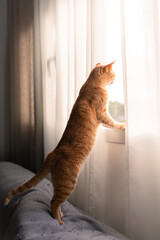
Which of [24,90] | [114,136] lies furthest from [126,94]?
[24,90]

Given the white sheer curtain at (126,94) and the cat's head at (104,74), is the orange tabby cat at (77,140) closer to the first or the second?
the cat's head at (104,74)

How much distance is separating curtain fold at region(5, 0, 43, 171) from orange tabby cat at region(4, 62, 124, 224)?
1300 millimetres

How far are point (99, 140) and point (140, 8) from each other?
73cm

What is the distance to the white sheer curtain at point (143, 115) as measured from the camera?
107 centimetres

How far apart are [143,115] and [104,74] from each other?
315mm

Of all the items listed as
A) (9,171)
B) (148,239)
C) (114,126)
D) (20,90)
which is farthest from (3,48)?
(148,239)

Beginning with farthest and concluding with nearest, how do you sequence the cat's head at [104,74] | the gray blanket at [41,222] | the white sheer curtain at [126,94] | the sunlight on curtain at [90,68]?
the sunlight on curtain at [90,68] → the cat's head at [104,74] → the white sheer curtain at [126,94] → the gray blanket at [41,222]

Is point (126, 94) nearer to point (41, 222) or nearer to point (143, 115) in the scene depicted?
point (143, 115)

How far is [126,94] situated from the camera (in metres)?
1.20

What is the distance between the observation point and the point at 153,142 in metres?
1.10

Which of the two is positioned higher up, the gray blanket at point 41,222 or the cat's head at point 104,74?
the cat's head at point 104,74

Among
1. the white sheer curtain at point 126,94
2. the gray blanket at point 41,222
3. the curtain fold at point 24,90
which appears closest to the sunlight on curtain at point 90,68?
the white sheer curtain at point 126,94

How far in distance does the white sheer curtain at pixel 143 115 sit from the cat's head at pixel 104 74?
118 millimetres

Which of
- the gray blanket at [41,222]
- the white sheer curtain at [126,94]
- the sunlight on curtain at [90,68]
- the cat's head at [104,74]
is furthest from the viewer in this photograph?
the sunlight on curtain at [90,68]
